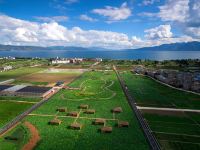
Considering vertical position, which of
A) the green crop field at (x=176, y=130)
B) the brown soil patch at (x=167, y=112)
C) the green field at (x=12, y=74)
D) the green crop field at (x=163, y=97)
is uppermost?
the green field at (x=12, y=74)

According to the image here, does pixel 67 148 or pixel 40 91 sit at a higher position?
pixel 40 91

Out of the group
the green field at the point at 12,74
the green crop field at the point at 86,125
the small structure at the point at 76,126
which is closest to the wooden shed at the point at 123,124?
the green crop field at the point at 86,125

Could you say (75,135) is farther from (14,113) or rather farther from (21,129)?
(14,113)

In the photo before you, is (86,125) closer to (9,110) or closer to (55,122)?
(55,122)

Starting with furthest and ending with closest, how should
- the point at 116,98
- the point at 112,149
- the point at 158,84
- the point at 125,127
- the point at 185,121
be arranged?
the point at 158,84 → the point at 116,98 → the point at 185,121 → the point at 125,127 → the point at 112,149

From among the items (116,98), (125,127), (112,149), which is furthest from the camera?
(116,98)

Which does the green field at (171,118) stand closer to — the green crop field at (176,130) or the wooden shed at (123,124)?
the green crop field at (176,130)

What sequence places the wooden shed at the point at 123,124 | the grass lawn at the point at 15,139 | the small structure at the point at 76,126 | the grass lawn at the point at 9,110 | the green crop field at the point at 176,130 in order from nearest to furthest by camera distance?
the grass lawn at the point at 15,139 → the green crop field at the point at 176,130 → the small structure at the point at 76,126 → the wooden shed at the point at 123,124 → the grass lawn at the point at 9,110

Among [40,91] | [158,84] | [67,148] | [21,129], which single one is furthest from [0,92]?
[158,84]

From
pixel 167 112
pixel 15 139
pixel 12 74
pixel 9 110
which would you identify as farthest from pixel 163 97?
pixel 12 74
